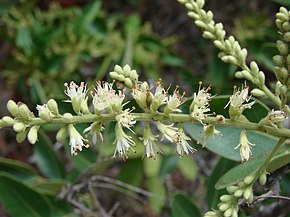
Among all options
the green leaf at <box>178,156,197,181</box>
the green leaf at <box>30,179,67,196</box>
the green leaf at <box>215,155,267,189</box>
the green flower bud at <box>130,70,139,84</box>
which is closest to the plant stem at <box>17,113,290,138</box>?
the green flower bud at <box>130,70,139,84</box>

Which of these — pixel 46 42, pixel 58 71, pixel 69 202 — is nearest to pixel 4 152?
pixel 58 71

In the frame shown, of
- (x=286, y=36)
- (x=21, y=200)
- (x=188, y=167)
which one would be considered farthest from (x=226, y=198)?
(x=188, y=167)

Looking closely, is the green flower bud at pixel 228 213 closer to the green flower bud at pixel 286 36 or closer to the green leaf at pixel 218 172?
the green flower bud at pixel 286 36

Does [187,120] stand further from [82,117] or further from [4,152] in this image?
[4,152]

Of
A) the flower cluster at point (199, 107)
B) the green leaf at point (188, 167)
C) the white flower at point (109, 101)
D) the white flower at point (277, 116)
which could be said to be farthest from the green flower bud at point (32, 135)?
the green leaf at point (188, 167)

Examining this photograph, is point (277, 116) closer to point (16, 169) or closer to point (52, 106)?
point (52, 106)

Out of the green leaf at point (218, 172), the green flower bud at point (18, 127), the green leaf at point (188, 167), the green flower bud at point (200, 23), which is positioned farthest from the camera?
the green leaf at point (188, 167)

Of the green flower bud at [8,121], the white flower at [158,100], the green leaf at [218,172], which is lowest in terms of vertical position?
the green leaf at [218,172]

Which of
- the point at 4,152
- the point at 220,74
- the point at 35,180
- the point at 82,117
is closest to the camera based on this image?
the point at 82,117
